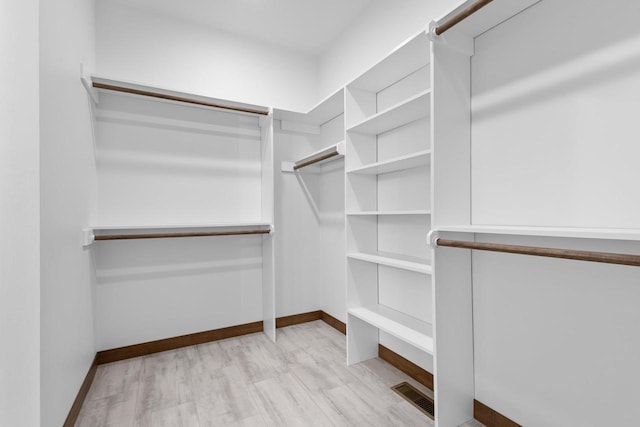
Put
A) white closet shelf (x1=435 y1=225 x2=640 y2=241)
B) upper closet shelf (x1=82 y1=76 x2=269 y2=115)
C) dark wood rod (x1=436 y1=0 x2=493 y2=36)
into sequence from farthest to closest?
upper closet shelf (x1=82 y1=76 x2=269 y2=115) → dark wood rod (x1=436 y1=0 x2=493 y2=36) → white closet shelf (x1=435 y1=225 x2=640 y2=241)

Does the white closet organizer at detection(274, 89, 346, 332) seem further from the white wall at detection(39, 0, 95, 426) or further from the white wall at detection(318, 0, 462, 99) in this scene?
the white wall at detection(39, 0, 95, 426)

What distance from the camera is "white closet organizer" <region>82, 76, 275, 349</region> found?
2.18m

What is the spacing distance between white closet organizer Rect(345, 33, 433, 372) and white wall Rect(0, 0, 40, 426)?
1592 millimetres

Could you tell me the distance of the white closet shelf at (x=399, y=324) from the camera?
5.22 feet

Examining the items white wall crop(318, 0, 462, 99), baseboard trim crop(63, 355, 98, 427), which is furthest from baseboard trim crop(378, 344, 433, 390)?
white wall crop(318, 0, 462, 99)

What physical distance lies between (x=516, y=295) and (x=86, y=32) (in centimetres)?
290

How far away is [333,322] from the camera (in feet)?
9.13

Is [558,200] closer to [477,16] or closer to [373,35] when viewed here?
[477,16]

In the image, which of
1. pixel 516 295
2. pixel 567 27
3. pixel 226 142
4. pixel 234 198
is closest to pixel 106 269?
pixel 234 198

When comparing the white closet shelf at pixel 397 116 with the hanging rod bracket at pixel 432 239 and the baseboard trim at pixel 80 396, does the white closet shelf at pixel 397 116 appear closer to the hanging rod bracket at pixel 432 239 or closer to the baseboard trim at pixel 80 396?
the hanging rod bracket at pixel 432 239

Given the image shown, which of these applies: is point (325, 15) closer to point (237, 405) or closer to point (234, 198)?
point (234, 198)

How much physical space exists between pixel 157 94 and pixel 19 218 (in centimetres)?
124

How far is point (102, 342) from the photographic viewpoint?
217cm

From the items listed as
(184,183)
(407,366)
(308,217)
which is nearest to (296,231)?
(308,217)
